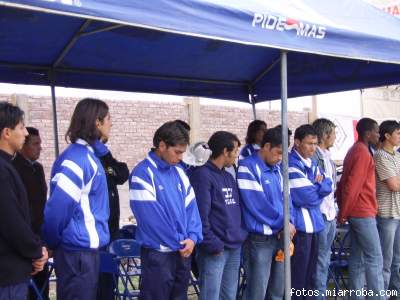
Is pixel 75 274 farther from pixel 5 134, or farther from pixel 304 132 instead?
pixel 304 132

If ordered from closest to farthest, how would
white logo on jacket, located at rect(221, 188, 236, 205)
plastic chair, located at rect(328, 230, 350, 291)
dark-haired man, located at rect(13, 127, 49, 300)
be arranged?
1. white logo on jacket, located at rect(221, 188, 236, 205)
2. dark-haired man, located at rect(13, 127, 49, 300)
3. plastic chair, located at rect(328, 230, 350, 291)

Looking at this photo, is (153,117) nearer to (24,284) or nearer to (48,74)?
(48,74)

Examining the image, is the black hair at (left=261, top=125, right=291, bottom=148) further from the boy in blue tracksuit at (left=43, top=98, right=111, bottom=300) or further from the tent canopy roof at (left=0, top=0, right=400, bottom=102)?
the boy in blue tracksuit at (left=43, top=98, right=111, bottom=300)

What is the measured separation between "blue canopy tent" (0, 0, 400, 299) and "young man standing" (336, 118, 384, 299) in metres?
0.82

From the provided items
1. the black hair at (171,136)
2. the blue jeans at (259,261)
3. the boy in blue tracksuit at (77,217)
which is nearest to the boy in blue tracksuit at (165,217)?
the black hair at (171,136)

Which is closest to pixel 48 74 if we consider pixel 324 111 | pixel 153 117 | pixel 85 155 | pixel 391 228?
pixel 85 155

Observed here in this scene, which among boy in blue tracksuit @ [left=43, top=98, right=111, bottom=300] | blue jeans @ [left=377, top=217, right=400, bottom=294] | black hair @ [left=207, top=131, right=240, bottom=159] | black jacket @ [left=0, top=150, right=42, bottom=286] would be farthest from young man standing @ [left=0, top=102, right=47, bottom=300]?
blue jeans @ [left=377, top=217, right=400, bottom=294]

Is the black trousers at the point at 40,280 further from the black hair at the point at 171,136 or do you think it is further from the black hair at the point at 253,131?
the black hair at the point at 253,131

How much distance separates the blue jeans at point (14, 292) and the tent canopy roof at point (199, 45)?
1.37m

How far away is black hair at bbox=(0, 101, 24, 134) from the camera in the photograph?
3050 mm

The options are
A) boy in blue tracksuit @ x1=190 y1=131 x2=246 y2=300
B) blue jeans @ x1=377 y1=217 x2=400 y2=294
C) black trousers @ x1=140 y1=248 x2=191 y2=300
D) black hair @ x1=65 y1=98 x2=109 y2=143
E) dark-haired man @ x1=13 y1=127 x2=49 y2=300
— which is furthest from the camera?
blue jeans @ x1=377 y1=217 x2=400 y2=294

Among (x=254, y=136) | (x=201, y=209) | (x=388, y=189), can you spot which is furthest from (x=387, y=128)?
(x=201, y=209)

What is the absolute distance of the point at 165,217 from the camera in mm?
3633

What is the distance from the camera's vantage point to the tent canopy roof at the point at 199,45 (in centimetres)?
319
